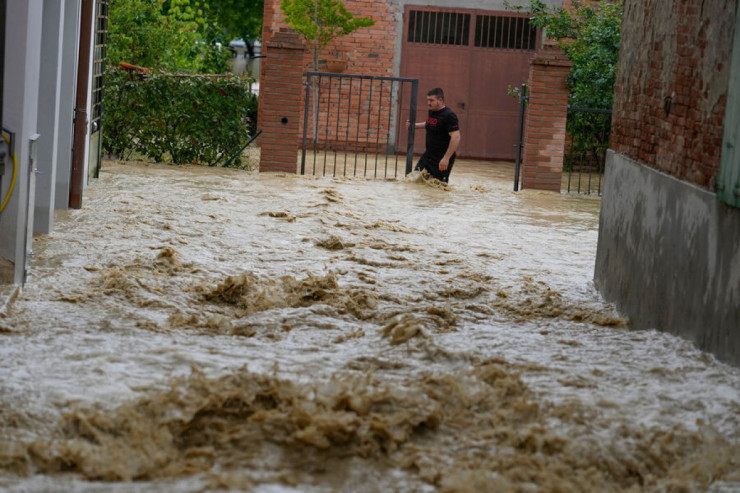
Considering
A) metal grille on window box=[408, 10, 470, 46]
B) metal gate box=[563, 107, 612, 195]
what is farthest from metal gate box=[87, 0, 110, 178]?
metal grille on window box=[408, 10, 470, 46]

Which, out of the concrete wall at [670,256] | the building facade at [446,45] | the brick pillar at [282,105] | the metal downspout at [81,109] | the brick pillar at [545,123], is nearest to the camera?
the concrete wall at [670,256]

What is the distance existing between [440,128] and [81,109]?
5633 mm

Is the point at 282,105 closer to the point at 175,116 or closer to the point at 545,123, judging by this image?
the point at 175,116

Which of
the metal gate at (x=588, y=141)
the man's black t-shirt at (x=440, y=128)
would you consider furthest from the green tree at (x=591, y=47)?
the man's black t-shirt at (x=440, y=128)

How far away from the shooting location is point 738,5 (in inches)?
232

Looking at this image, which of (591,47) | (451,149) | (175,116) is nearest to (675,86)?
(451,149)

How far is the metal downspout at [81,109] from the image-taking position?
10.5 m

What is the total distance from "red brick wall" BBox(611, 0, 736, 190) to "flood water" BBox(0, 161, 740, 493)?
1.20 metres

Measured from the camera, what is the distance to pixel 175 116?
50.7ft

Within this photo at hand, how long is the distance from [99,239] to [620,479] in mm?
6040

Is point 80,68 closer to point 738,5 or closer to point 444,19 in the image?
point 738,5

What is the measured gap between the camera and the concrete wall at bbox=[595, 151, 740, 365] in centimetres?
581

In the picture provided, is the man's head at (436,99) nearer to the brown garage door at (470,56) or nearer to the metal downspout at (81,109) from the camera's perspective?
the metal downspout at (81,109)

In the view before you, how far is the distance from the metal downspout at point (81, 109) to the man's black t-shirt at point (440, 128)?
5.46 metres
